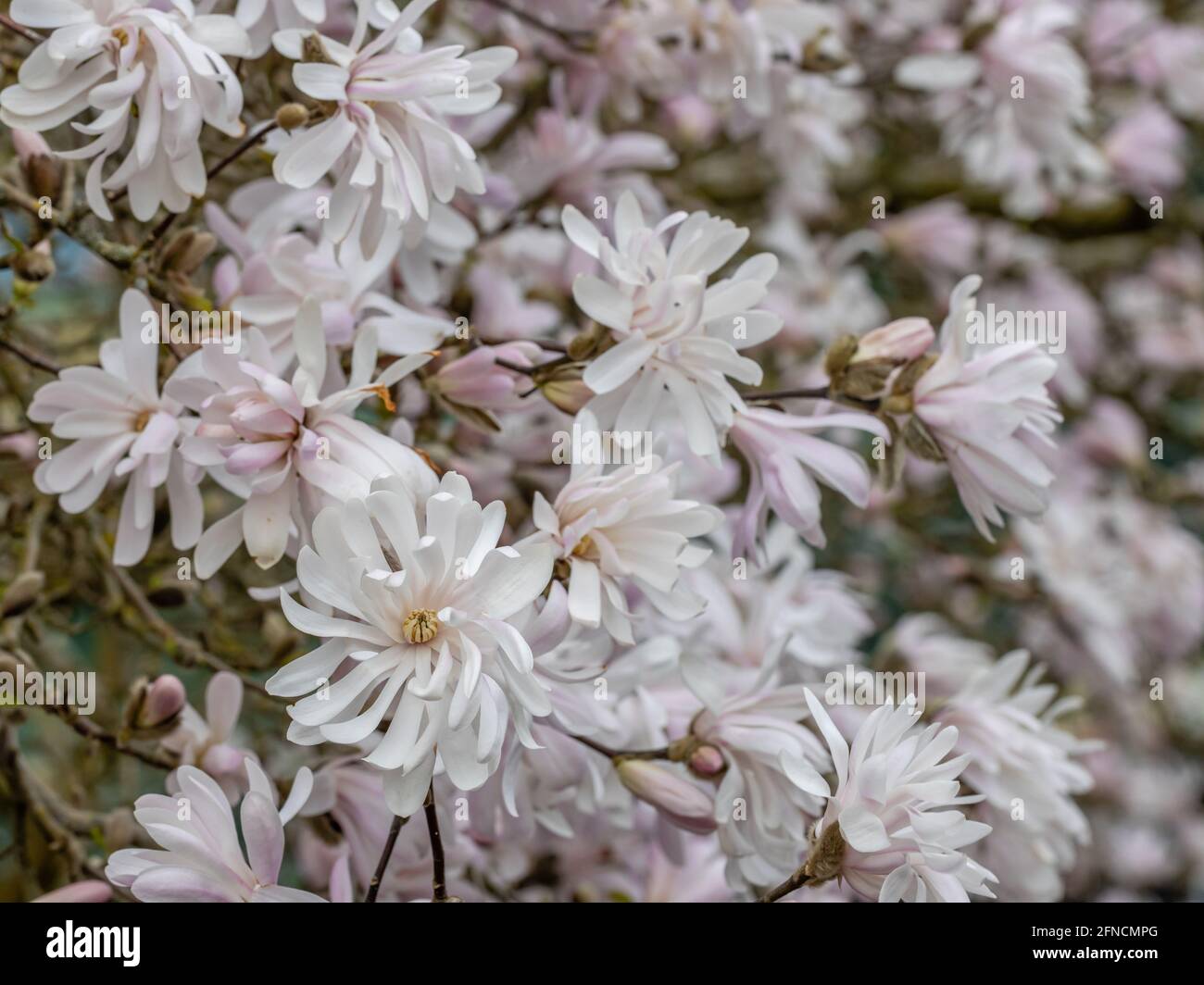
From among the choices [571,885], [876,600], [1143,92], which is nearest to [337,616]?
[571,885]

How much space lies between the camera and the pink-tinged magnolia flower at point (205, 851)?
559 mm

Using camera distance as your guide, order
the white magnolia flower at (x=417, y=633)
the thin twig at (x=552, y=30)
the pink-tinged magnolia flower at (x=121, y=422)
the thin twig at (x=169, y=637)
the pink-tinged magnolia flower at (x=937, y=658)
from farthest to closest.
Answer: the pink-tinged magnolia flower at (x=937, y=658) → the thin twig at (x=552, y=30) → the thin twig at (x=169, y=637) → the pink-tinged magnolia flower at (x=121, y=422) → the white magnolia flower at (x=417, y=633)

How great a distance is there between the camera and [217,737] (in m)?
0.69

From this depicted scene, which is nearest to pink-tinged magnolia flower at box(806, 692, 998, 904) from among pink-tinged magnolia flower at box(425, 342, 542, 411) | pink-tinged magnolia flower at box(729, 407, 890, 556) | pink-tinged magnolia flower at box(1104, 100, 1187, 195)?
pink-tinged magnolia flower at box(729, 407, 890, 556)

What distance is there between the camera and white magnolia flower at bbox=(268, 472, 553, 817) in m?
0.51

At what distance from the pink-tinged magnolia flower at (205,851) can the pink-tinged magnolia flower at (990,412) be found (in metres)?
0.39

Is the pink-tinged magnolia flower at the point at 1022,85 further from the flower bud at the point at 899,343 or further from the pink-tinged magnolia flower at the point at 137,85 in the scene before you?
the pink-tinged magnolia flower at the point at 137,85

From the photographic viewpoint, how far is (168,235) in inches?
28.3

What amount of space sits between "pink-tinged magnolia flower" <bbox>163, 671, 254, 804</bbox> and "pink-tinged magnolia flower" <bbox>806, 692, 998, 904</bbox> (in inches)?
12.9

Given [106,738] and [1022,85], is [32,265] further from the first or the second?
[1022,85]

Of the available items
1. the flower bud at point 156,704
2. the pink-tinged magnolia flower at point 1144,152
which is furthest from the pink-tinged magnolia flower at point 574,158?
the pink-tinged magnolia flower at point 1144,152

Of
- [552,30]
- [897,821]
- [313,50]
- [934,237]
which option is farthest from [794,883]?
[934,237]

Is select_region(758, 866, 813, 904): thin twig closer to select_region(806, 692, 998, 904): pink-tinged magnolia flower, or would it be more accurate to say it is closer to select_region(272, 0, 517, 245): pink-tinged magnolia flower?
select_region(806, 692, 998, 904): pink-tinged magnolia flower

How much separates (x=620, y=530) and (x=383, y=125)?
24 centimetres
